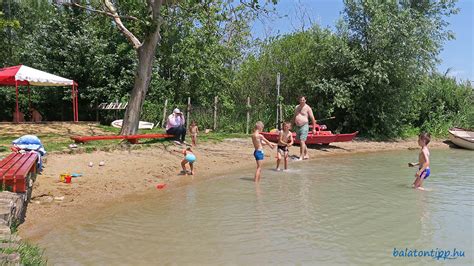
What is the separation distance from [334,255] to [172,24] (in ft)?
62.4

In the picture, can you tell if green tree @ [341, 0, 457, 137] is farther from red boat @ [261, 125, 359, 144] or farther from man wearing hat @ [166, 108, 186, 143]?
man wearing hat @ [166, 108, 186, 143]

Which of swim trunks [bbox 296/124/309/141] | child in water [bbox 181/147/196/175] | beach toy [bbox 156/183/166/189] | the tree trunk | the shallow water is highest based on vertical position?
the tree trunk

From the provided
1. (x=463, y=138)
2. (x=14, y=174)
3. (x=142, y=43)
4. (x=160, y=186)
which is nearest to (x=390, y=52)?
(x=463, y=138)

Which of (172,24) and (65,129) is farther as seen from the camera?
(172,24)

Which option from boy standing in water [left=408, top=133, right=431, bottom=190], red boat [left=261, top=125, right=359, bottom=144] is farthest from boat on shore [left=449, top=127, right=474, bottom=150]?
boy standing in water [left=408, top=133, right=431, bottom=190]

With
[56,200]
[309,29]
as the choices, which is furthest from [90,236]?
[309,29]

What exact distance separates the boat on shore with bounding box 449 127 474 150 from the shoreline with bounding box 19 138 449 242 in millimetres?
8681

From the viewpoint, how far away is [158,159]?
12688 millimetres

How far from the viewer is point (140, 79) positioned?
15.3 meters

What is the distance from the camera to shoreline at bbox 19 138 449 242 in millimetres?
7648

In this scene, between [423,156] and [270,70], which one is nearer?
[423,156]

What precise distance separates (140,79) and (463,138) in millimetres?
15669

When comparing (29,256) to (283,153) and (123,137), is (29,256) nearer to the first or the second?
(283,153)

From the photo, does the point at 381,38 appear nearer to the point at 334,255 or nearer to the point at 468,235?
the point at 468,235
